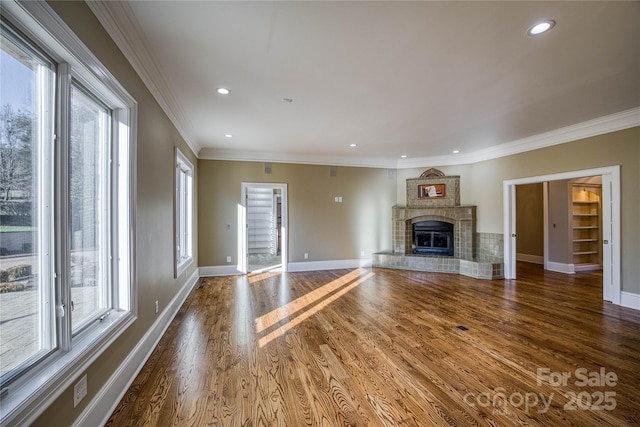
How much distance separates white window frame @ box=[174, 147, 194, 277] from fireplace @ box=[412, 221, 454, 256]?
502cm

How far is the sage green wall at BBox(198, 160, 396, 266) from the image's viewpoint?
5781 mm

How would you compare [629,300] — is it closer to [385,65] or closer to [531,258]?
[531,258]

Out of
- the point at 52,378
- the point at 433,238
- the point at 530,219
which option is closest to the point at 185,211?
the point at 52,378

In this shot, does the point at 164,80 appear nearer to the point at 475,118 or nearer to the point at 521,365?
the point at 475,118

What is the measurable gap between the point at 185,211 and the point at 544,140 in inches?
247

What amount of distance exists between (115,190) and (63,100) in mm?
815

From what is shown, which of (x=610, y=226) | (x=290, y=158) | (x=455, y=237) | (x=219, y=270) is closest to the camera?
(x=610, y=226)

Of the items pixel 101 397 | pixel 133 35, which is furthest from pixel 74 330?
pixel 133 35

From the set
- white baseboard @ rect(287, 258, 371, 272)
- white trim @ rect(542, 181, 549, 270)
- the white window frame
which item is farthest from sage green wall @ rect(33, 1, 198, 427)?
white trim @ rect(542, 181, 549, 270)

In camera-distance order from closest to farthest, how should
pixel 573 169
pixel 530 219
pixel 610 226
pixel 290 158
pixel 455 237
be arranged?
pixel 610 226 < pixel 573 169 < pixel 290 158 < pixel 455 237 < pixel 530 219

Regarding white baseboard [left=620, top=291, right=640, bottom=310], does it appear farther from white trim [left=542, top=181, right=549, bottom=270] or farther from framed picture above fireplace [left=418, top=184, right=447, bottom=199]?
framed picture above fireplace [left=418, top=184, right=447, bottom=199]

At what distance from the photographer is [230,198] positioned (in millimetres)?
5867

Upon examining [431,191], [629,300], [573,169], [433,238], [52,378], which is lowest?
[629,300]

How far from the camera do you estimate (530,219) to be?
7.19 meters
